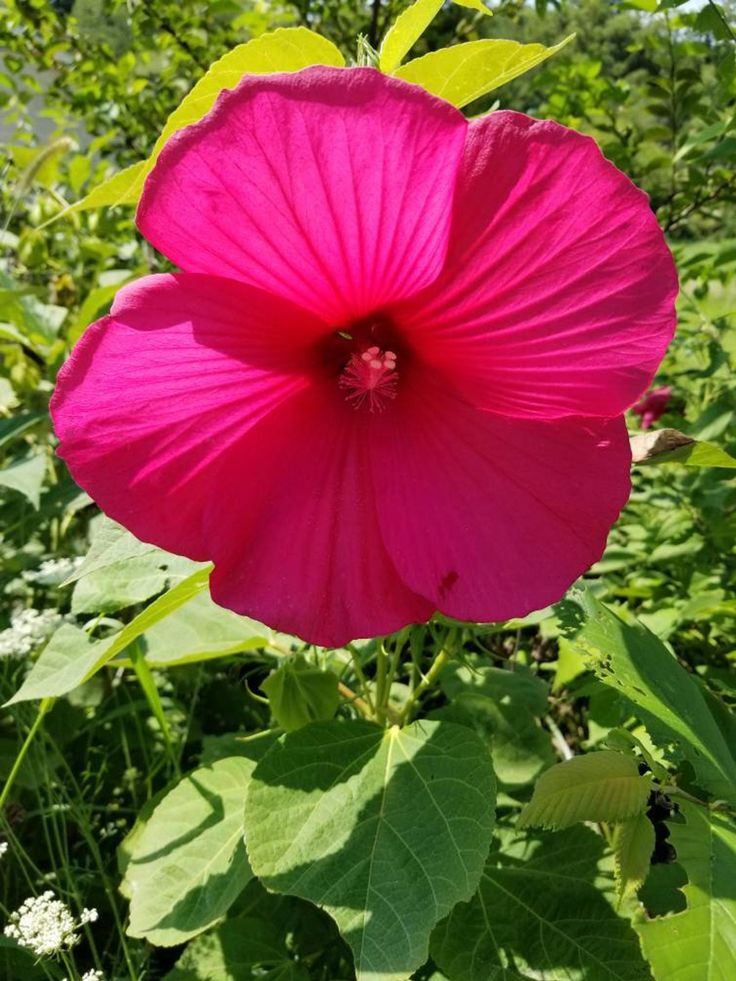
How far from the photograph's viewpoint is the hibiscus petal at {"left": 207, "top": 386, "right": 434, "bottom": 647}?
0.72 meters

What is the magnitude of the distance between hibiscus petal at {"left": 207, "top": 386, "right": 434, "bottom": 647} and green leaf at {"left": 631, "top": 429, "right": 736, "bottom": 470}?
21 centimetres

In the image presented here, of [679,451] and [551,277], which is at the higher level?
[551,277]

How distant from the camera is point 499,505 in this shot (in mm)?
733

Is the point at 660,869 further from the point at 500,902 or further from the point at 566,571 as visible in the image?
the point at 566,571

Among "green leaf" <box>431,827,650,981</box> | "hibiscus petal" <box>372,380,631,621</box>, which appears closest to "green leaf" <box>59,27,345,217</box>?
"hibiscus petal" <box>372,380,631,621</box>

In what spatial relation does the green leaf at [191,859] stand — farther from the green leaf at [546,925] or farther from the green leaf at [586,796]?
the green leaf at [586,796]

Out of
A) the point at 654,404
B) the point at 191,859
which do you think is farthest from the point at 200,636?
the point at 654,404

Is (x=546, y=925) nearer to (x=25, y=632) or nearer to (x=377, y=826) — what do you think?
(x=377, y=826)

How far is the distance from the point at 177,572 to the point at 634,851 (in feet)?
1.76

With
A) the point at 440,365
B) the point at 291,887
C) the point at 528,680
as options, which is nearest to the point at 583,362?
the point at 440,365

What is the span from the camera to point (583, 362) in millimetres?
666

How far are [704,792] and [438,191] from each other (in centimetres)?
54

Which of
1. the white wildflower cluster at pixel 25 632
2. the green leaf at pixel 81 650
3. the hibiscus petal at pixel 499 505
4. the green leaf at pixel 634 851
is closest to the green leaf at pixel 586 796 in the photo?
the green leaf at pixel 634 851

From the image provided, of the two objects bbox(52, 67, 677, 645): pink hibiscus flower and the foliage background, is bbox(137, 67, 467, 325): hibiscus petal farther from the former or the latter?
the foliage background
